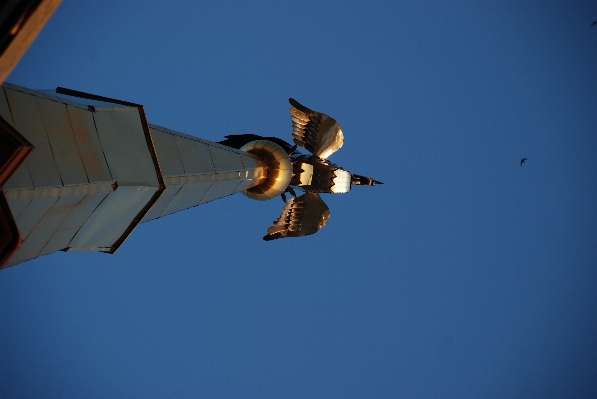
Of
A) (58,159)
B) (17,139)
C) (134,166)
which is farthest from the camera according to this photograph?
(134,166)

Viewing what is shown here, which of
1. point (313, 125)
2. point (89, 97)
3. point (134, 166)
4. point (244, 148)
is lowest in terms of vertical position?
point (134, 166)

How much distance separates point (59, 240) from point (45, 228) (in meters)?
0.95

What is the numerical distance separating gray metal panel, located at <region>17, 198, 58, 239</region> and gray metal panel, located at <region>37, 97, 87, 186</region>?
1.39 feet

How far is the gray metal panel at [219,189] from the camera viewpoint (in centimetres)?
1562

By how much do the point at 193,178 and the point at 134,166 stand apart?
322cm

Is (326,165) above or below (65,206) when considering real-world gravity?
above

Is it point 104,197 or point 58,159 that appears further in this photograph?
point 104,197

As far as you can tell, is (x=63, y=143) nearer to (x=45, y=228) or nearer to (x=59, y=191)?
(x=59, y=191)

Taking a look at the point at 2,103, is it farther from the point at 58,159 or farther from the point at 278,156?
the point at 278,156

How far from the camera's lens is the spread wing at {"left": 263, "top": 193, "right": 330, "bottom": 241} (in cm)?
2059

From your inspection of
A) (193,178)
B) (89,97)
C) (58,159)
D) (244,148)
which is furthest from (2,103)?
(244,148)

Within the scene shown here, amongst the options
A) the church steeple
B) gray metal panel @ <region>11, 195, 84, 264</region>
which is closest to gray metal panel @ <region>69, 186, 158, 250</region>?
the church steeple

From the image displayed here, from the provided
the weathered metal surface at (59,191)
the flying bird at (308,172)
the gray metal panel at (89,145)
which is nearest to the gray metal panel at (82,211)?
the weathered metal surface at (59,191)

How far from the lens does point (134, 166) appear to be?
33.8 ft
